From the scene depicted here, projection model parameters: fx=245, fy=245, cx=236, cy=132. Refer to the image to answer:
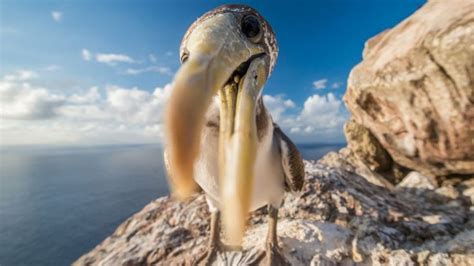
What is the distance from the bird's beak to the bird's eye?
0.08m

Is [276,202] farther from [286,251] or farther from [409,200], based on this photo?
[409,200]

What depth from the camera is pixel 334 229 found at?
14.4 ft

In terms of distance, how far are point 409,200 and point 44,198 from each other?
80552 millimetres

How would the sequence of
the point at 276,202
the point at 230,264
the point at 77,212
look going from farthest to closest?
the point at 77,212
the point at 276,202
the point at 230,264

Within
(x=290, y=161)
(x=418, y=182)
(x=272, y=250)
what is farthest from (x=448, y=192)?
(x=272, y=250)

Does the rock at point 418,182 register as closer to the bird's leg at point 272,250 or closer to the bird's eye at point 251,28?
the bird's leg at point 272,250

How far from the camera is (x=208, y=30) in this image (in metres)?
1.50

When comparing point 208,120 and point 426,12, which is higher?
point 426,12

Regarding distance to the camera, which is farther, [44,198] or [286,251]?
[44,198]

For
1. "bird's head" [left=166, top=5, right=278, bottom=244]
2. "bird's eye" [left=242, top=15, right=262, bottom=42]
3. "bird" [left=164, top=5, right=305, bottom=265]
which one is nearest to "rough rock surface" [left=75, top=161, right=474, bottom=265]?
"bird" [left=164, top=5, right=305, bottom=265]

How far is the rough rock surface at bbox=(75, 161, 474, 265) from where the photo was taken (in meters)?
3.81

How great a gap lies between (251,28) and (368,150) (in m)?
8.88

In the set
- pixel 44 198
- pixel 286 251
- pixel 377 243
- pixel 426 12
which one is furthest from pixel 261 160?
pixel 44 198

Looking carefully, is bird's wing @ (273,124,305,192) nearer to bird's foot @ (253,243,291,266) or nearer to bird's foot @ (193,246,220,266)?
bird's foot @ (253,243,291,266)
